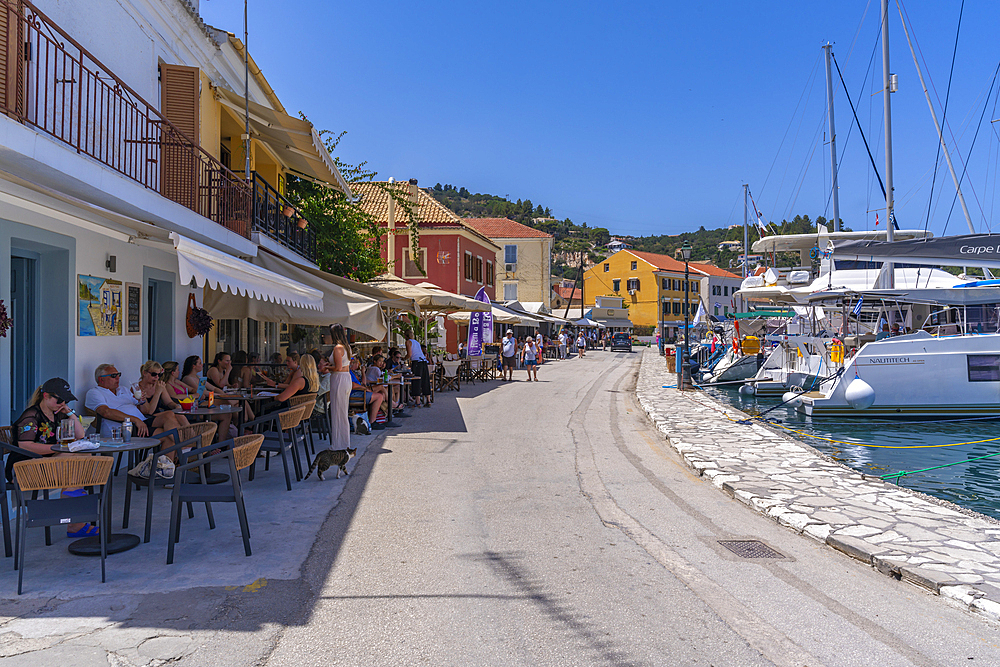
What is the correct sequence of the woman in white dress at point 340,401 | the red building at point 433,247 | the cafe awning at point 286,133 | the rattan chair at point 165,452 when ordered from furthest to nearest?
the red building at point 433,247
the cafe awning at point 286,133
the woman in white dress at point 340,401
the rattan chair at point 165,452

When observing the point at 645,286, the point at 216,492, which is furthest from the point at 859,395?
the point at 645,286

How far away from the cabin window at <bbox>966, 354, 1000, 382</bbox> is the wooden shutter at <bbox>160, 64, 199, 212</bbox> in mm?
16620

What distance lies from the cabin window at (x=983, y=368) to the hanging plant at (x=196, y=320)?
1637 centimetres

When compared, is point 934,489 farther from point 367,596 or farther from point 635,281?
point 635,281

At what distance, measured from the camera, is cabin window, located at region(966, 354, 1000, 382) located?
15.9 metres

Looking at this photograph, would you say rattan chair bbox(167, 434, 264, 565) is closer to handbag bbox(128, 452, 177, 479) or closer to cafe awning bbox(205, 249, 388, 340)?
handbag bbox(128, 452, 177, 479)

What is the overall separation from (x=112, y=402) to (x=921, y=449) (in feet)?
44.4

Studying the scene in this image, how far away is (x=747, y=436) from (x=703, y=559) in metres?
6.72

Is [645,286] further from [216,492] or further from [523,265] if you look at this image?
[216,492]

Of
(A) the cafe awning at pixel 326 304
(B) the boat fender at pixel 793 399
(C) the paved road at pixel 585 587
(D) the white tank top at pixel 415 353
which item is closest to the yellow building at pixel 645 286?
(B) the boat fender at pixel 793 399

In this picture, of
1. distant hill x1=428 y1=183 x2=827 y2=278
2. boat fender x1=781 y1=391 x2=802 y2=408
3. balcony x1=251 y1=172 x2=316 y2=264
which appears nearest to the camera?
balcony x1=251 y1=172 x2=316 y2=264

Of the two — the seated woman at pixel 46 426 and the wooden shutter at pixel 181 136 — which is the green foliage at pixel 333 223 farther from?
Result: the seated woman at pixel 46 426

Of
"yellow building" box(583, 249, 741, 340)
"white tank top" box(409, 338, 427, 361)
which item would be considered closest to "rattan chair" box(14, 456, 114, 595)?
"white tank top" box(409, 338, 427, 361)

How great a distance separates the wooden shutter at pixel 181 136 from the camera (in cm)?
1033
